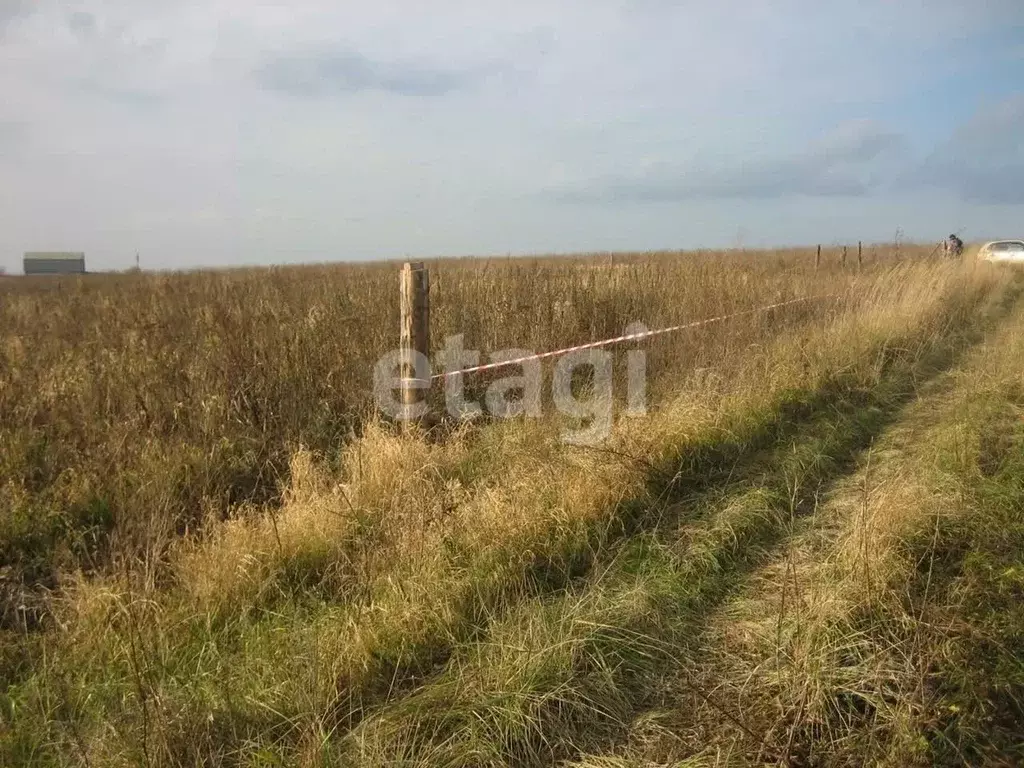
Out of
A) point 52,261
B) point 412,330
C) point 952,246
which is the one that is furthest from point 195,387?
point 52,261

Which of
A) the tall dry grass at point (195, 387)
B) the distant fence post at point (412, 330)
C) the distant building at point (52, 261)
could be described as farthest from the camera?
the distant building at point (52, 261)

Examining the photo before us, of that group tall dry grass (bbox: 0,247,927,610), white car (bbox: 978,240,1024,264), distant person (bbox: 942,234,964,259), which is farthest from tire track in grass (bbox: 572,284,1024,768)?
white car (bbox: 978,240,1024,264)

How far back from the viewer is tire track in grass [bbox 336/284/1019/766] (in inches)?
90.3

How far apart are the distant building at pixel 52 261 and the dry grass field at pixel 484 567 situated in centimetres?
6133

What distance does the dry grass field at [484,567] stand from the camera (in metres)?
2.34

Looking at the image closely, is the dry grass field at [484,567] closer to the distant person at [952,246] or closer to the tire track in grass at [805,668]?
the tire track in grass at [805,668]

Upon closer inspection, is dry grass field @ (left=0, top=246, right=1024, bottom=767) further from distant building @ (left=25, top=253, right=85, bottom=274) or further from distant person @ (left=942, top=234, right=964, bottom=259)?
distant building @ (left=25, top=253, right=85, bottom=274)

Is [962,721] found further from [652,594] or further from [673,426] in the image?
[673,426]

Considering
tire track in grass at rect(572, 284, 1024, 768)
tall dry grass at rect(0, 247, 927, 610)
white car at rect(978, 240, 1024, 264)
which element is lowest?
tire track in grass at rect(572, 284, 1024, 768)

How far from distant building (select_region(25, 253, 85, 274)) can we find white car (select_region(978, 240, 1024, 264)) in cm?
6050

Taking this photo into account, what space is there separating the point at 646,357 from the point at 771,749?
514 cm

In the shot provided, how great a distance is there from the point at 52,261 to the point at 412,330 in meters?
68.6

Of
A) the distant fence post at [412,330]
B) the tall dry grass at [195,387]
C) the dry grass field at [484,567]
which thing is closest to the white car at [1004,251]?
the tall dry grass at [195,387]

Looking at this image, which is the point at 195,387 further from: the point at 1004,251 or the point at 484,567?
the point at 1004,251
